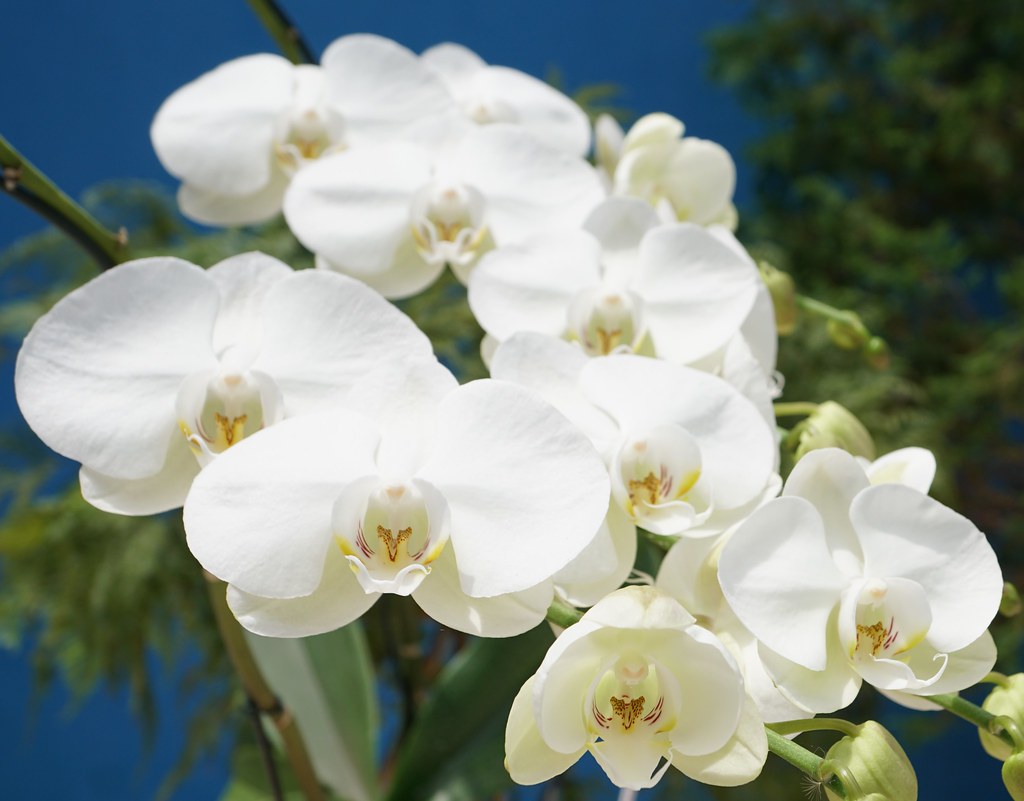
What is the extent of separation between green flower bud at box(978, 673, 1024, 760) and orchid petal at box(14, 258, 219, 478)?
214mm

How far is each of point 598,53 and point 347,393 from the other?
1573mm

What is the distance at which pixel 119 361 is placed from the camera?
257mm

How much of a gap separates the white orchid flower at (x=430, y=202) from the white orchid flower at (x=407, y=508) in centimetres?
11

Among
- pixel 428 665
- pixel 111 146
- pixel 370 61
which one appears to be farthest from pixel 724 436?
pixel 111 146

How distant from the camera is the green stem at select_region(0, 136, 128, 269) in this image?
0.29 m

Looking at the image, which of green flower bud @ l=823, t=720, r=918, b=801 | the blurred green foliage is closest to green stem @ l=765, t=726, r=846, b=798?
green flower bud @ l=823, t=720, r=918, b=801

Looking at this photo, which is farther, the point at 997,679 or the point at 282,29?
the point at 282,29

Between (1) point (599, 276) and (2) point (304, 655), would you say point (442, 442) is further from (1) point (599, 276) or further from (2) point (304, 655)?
(2) point (304, 655)

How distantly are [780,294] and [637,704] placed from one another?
0.18 m

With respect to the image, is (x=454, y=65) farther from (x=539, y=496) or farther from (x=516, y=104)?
(x=539, y=496)

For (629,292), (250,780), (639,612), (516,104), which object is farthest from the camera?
(250,780)

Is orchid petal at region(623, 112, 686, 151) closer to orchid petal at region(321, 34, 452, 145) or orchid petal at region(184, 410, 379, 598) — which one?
orchid petal at region(321, 34, 452, 145)

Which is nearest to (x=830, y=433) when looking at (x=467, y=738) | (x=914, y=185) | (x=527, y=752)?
(x=527, y=752)

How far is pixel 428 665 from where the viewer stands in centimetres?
65
